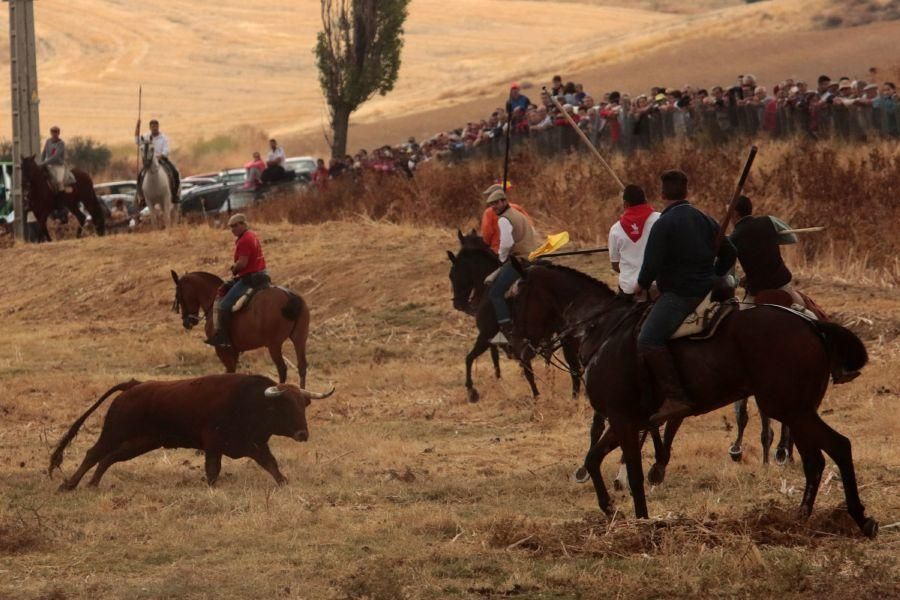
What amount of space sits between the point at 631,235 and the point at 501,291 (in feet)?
19.1

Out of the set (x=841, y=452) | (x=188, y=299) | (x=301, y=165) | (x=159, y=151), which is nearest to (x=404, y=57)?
(x=301, y=165)

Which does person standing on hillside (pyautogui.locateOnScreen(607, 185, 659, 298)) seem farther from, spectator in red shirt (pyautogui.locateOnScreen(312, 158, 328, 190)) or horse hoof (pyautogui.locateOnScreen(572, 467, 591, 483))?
spectator in red shirt (pyautogui.locateOnScreen(312, 158, 328, 190))

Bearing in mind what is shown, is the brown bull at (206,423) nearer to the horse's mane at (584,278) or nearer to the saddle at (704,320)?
the horse's mane at (584,278)

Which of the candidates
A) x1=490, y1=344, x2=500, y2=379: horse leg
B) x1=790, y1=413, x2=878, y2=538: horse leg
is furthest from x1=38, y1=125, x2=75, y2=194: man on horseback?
x1=790, y1=413, x2=878, y2=538: horse leg

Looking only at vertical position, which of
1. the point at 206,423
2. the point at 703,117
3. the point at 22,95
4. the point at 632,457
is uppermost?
the point at 22,95

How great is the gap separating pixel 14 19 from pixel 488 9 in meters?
85.1

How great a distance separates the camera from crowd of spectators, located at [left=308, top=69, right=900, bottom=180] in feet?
94.9

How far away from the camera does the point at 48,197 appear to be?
37.4 metres

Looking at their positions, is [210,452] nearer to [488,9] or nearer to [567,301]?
[567,301]

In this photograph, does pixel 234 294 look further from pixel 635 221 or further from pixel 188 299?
pixel 635 221

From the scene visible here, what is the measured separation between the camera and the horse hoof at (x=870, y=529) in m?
11.0

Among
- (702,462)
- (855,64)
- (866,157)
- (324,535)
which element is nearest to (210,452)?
(324,535)

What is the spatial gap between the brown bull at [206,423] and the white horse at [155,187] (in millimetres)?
20613

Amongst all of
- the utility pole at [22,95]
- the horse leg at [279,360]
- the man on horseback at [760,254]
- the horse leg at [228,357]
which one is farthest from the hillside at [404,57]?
the man on horseback at [760,254]
